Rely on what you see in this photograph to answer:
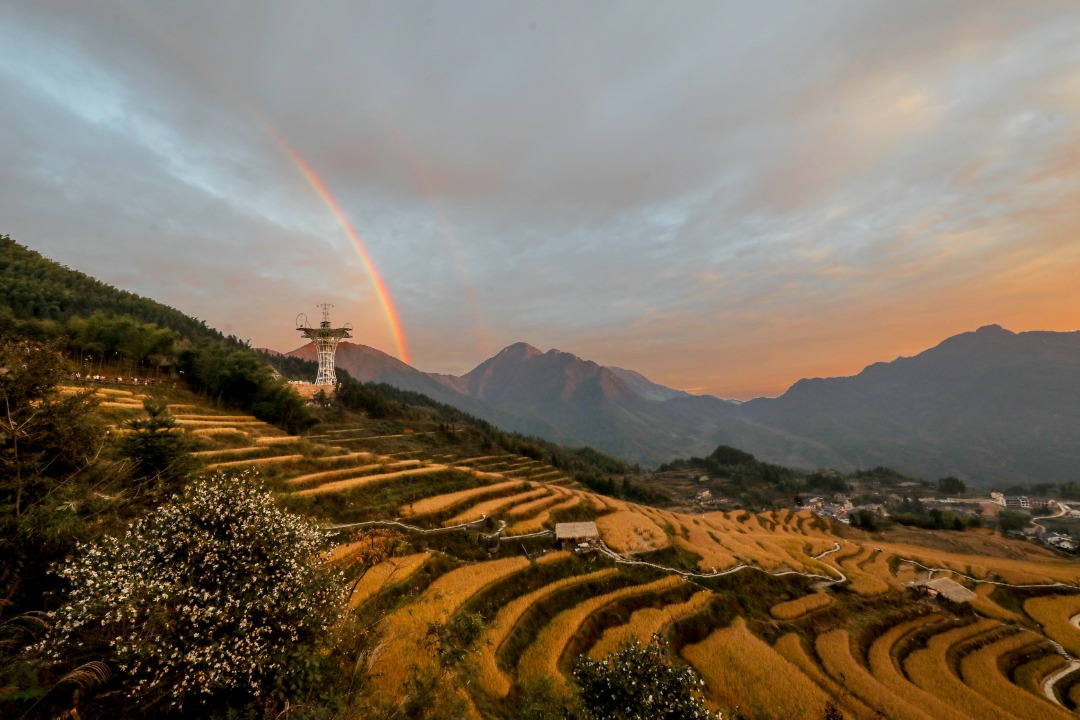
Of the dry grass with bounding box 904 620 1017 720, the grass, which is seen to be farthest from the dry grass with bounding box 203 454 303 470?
the dry grass with bounding box 904 620 1017 720

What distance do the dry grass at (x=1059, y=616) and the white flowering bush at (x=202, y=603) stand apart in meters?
41.4

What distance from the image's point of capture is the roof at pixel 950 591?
28.0 metres

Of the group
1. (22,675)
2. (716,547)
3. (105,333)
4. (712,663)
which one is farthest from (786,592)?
(105,333)

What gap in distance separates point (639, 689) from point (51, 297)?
13264 centimetres

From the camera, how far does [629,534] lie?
29.1 meters

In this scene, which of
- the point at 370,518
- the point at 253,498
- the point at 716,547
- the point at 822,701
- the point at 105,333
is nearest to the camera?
the point at 253,498

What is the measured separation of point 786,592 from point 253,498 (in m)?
30.0

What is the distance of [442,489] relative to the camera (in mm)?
32875

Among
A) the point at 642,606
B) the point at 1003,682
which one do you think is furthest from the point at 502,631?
the point at 1003,682

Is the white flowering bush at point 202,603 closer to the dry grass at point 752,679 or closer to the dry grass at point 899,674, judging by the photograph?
the dry grass at point 752,679

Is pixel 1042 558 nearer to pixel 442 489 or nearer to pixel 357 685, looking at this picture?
pixel 442 489

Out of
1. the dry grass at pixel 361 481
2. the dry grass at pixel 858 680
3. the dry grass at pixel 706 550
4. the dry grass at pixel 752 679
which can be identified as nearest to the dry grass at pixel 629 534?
the dry grass at pixel 706 550

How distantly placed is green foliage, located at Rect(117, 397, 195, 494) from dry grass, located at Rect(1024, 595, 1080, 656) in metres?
50.2

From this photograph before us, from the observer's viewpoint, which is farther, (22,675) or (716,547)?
(716,547)
